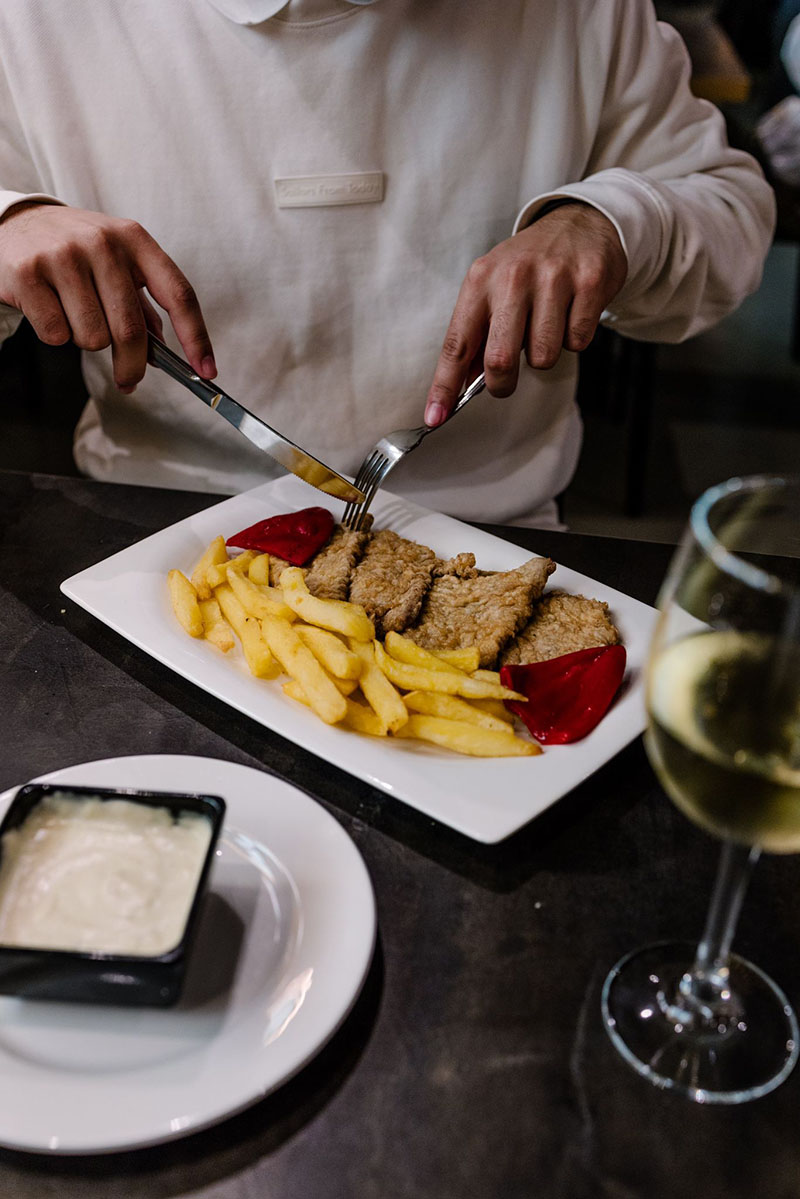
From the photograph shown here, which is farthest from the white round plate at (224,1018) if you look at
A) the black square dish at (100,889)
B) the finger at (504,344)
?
the finger at (504,344)

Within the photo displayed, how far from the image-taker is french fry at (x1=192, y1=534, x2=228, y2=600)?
1468 millimetres

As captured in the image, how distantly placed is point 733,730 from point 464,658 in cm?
58

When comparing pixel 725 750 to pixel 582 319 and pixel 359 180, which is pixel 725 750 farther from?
pixel 359 180

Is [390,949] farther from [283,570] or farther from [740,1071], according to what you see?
[283,570]

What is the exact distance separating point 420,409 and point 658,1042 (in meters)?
1.45

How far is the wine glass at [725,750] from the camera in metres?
0.71

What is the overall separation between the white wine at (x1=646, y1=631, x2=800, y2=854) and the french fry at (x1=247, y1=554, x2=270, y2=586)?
82 cm

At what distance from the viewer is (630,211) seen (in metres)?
1.75

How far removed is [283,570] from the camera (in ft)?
4.98

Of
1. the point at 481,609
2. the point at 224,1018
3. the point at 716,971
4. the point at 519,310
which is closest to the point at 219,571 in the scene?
the point at 481,609

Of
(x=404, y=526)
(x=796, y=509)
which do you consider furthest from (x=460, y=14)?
(x=796, y=509)

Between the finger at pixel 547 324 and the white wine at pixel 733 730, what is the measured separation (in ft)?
3.01

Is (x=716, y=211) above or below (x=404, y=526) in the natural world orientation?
above

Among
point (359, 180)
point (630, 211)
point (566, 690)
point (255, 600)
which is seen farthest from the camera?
point (359, 180)
